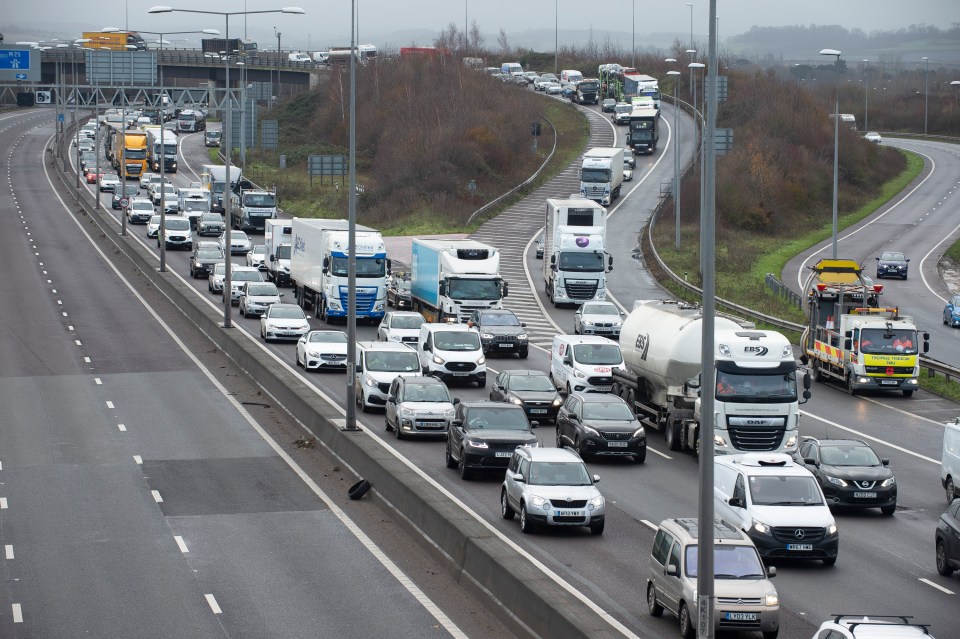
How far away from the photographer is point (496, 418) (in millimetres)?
29562

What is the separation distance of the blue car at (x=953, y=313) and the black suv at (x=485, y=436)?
32898 mm

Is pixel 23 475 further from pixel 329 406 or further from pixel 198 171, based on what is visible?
pixel 198 171

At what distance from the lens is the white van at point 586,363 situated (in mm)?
38375

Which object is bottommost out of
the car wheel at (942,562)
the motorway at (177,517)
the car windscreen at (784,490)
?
the motorway at (177,517)

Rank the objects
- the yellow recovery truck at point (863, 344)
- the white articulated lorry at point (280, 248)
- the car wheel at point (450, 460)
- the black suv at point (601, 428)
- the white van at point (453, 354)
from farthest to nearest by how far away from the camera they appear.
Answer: the white articulated lorry at point (280, 248) < the yellow recovery truck at point (863, 344) < the white van at point (453, 354) < the black suv at point (601, 428) < the car wheel at point (450, 460)

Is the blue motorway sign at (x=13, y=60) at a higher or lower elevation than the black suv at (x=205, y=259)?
higher

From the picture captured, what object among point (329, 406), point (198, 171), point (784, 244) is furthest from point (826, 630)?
point (198, 171)

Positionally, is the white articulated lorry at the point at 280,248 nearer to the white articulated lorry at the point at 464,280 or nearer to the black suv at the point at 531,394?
the white articulated lorry at the point at 464,280

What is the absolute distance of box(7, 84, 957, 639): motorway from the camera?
20266 millimetres

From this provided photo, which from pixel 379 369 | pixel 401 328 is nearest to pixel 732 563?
pixel 379 369

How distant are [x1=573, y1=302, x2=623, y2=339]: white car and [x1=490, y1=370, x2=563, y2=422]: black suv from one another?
12.8 meters

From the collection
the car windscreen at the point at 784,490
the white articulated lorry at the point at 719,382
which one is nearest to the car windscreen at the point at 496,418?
the white articulated lorry at the point at 719,382

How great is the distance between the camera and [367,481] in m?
28.3

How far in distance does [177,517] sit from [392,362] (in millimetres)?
11986
